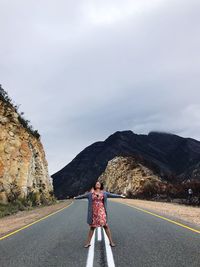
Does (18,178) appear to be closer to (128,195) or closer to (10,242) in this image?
(10,242)

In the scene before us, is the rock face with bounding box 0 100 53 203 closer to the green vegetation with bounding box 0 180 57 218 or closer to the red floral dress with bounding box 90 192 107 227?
the green vegetation with bounding box 0 180 57 218

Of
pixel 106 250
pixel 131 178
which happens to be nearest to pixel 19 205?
pixel 106 250

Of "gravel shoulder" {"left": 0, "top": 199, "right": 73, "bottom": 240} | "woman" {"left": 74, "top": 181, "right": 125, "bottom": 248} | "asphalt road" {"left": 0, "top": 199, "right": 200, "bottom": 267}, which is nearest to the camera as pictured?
"asphalt road" {"left": 0, "top": 199, "right": 200, "bottom": 267}

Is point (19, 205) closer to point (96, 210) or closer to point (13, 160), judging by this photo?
point (13, 160)

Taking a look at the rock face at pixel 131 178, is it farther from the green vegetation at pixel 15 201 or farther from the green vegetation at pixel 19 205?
the green vegetation at pixel 15 201

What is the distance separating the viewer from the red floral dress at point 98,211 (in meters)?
11.0

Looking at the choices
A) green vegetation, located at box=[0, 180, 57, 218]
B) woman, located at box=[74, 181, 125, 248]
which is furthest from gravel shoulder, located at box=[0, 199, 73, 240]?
woman, located at box=[74, 181, 125, 248]

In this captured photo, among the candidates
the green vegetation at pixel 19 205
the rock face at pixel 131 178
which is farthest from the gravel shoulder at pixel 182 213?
the rock face at pixel 131 178

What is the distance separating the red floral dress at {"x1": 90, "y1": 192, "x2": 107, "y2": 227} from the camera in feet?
35.9

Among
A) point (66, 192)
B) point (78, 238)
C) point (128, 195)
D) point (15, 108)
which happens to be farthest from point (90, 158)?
point (78, 238)

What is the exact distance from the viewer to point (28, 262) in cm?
877

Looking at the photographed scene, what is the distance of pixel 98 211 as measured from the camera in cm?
1103

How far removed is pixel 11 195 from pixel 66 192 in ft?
437

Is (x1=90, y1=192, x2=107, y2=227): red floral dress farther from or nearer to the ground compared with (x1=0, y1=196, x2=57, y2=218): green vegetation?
nearer to the ground
